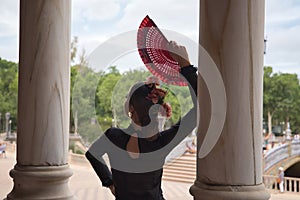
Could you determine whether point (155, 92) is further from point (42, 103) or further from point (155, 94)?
point (42, 103)

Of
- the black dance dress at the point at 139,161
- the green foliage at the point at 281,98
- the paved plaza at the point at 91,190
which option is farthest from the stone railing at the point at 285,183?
the green foliage at the point at 281,98

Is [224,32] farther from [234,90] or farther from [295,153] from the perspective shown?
[295,153]

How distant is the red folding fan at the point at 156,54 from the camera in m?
4.77

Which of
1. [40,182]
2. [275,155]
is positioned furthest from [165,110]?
[275,155]

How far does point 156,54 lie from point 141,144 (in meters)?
1.20

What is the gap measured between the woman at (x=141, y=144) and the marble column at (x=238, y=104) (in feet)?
3.23

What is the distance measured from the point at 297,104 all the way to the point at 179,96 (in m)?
65.9

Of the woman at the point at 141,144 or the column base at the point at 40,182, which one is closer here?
the woman at the point at 141,144

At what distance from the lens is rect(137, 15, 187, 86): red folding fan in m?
4.77

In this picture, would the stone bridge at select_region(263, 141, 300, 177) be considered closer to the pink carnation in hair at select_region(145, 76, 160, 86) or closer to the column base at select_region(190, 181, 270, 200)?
the pink carnation in hair at select_region(145, 76, 160, 86)

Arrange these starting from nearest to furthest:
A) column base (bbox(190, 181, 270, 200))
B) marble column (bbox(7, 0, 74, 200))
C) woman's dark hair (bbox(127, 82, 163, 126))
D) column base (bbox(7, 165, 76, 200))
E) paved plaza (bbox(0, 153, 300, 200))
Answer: column base (bbox(190, 181, 270, 200)), woman's dark hair (bbox(127, 82, 163, 126)), column base (bbox(7, 165, 76, 200)), marble column (bbox(7, 0, 74, 200)), paved plaza (bbox(0, 153, 300, 200))

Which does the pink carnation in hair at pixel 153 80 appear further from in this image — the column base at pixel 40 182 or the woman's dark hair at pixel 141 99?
the column base at pixel 40 182

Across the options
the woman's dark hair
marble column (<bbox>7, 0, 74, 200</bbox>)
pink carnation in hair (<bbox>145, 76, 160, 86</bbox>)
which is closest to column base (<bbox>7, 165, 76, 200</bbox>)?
marble column (<bbox>7, 0, 74, 200</bbox>)

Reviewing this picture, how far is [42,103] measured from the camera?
6312mm
